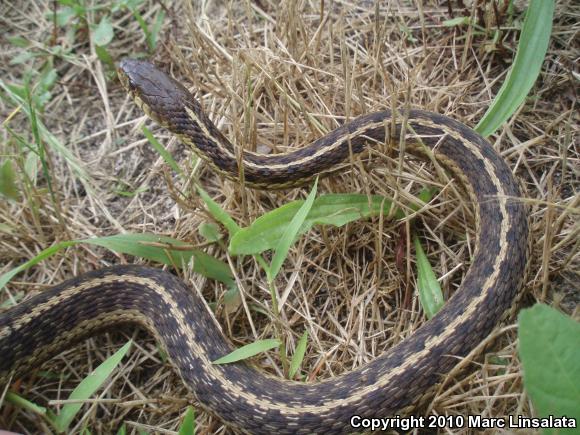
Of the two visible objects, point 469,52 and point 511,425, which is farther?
point 469,52

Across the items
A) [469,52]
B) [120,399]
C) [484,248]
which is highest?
[469,52]

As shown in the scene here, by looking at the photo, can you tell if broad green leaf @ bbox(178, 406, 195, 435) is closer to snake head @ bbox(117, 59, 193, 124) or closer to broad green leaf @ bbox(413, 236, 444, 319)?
broad green leaf @ bbox(413, 236, 444, 319)

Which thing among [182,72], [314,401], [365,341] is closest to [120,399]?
[314,401]

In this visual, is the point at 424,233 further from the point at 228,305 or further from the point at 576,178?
the point at 228,305

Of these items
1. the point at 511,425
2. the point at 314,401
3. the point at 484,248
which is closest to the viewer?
the point at 511,425

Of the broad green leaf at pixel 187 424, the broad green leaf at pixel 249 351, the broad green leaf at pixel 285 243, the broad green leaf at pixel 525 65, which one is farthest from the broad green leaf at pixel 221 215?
the broad green leaf at pixel 525 65

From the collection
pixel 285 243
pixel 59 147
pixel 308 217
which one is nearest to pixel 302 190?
pixel 308 217

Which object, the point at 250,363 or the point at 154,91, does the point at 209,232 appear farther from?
the point at 154,91
